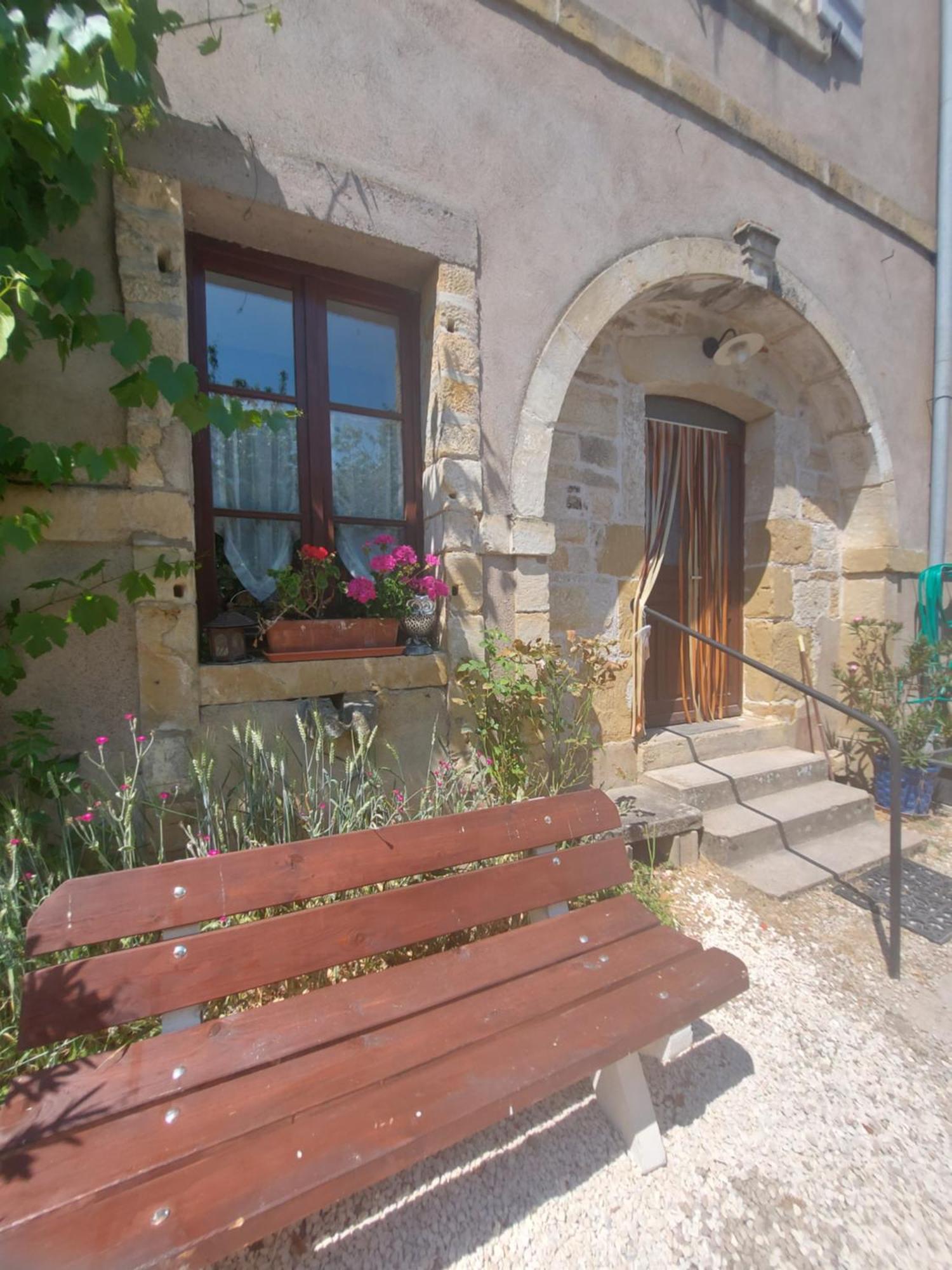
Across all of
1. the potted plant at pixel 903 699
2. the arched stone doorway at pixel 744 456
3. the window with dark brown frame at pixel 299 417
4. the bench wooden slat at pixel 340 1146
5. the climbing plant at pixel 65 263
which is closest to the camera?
the bench wooden slat at pixel 340 1146

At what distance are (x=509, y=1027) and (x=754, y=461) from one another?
3.97m

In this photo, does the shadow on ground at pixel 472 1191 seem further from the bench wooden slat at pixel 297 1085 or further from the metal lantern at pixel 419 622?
the metal lantern at pixel 419 622

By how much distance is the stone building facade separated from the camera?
78.7 inches

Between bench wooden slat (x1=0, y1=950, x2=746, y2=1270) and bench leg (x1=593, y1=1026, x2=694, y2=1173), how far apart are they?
175mm

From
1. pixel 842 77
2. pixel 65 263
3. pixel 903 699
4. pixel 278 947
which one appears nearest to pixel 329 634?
pixel 278 947

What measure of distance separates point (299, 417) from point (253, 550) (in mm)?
580

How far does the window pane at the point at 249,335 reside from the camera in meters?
2.37

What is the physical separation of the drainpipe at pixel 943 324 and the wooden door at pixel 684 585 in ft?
5.21

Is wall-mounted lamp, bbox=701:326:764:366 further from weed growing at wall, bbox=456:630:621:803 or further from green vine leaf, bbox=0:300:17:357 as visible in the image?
green vine leaf, bbox=0:300:17:357

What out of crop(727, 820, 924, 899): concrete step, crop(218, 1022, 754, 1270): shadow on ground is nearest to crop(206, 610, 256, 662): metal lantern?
crop(218, 1022, 754, 1270): shadow on ground

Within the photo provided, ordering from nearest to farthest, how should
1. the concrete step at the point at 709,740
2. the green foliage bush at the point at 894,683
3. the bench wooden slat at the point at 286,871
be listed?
the bench wooden slat at the point at 286,871 < the concrete step at the point at 709,740 < the green foliage bush at the point at 894,683

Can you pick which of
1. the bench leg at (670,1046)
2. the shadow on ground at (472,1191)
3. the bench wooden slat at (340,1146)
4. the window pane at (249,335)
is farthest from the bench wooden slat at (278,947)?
the window pane at (249,335)

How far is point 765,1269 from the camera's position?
1203mm

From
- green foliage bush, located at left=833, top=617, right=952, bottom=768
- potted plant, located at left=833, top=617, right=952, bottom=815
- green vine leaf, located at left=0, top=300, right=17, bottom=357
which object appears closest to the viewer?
green vine leaf, located at left=0, top=300, right=17, bottom=357
